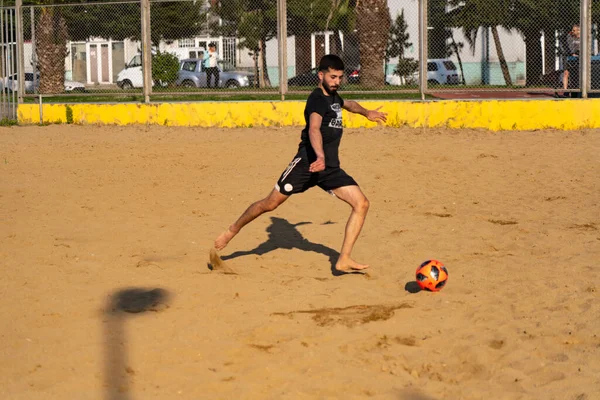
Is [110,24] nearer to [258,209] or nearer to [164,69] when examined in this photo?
[164,69]

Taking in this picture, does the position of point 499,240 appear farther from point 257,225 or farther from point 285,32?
point 285,32

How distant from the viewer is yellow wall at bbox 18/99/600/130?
1549 centimetres

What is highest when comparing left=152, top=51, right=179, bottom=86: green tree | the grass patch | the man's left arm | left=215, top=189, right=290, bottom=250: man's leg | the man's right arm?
left=152, top=51, right=179, bottom=86: green tree

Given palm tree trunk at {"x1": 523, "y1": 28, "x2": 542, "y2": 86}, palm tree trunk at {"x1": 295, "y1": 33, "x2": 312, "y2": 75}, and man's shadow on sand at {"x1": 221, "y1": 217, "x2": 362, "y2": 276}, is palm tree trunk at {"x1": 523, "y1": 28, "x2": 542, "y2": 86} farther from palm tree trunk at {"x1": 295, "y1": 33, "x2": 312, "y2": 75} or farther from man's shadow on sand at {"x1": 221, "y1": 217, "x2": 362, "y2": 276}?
man's shadow on sand at {"x1": 221, "y1": 217, "x2": 362, "y2": 276}

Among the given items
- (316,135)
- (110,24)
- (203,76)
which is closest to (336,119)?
(316,135)

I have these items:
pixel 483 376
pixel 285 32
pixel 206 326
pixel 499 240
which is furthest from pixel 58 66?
pixel 483 376

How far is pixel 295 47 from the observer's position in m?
17.8

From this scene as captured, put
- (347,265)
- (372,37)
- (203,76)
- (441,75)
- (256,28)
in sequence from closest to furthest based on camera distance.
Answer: (347,265), (441,75), (256,28), (203,76), (372,37)

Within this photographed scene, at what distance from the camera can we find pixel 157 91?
1791cm

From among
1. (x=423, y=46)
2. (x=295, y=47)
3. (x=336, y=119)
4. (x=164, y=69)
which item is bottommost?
(x=336, y=119)

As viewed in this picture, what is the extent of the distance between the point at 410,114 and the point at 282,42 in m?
2.88

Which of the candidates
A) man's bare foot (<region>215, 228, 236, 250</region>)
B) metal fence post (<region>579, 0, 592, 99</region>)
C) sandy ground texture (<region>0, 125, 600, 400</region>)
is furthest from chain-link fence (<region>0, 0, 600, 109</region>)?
man's bare foot (<region>215, 228, 236, 250</region>)

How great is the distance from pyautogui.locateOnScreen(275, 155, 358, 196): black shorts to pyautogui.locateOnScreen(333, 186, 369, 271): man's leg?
0.07 metres

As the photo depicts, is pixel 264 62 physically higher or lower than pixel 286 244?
higher
